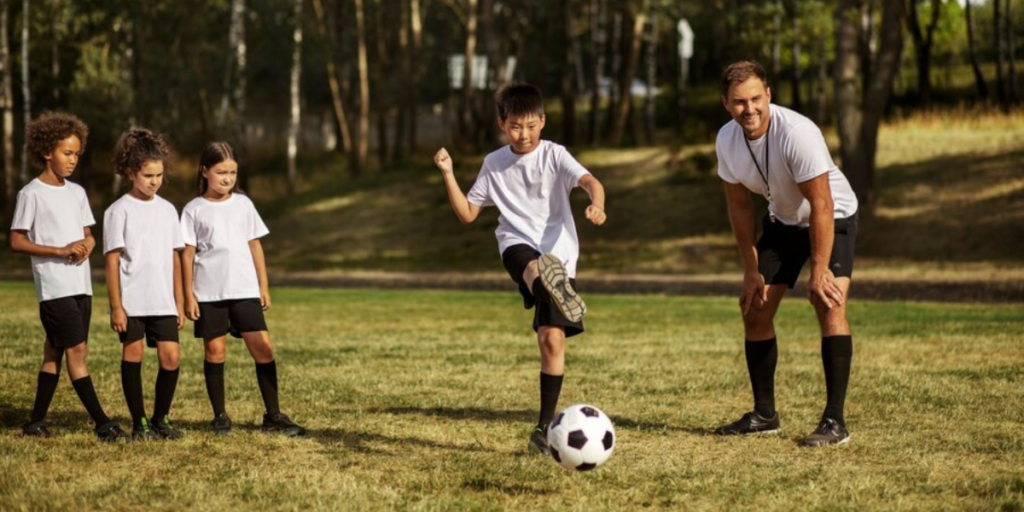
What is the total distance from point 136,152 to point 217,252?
2.59 ft

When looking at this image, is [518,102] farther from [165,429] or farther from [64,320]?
[64,320]

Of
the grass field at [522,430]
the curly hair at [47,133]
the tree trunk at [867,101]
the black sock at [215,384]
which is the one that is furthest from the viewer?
the tree trunk at [867,101]

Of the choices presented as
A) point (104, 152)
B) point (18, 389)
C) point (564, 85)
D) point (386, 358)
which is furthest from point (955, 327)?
point (104, 152)

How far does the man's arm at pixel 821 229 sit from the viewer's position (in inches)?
293

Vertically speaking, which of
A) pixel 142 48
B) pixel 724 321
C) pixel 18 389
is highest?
pixel 142 48

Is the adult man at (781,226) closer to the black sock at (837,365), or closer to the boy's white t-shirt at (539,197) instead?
the black sock at (837,365)

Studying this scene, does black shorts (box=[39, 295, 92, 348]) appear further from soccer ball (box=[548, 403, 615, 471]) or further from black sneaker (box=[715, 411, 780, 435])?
black sneaker (box=[715, 411, 780, 435])

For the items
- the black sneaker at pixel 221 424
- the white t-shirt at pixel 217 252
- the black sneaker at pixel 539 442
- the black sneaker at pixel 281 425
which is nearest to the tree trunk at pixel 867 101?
the white t-shirt at pixel 217 252

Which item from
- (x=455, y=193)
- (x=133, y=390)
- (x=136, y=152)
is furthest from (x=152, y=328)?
(x=455, y=193)

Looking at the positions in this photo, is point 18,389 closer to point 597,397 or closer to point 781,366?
point 597,397

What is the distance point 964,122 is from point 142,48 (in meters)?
27.5

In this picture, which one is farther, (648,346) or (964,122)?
(964,122)

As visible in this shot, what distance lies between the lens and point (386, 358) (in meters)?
12.8

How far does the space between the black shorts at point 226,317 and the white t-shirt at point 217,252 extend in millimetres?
54
